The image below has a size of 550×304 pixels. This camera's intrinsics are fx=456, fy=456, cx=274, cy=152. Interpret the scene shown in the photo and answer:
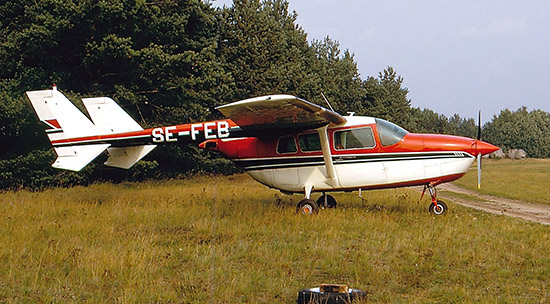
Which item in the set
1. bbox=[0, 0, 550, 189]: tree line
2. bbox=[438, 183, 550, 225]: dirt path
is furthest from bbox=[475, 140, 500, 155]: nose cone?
bbox=[0, 0, 550, 189]: tree line

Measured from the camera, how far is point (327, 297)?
530 cm

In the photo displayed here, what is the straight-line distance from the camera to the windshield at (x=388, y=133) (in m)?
12.4

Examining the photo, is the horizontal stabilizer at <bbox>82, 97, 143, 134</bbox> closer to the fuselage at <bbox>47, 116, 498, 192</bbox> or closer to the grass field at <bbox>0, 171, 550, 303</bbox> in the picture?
the fuselage at <bbox>47, 116, 498, 192</bbox>

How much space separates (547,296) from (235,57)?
28.8 meters

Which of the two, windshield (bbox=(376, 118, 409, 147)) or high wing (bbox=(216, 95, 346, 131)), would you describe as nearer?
high wing (bbox=(216, 95, 346, 131))

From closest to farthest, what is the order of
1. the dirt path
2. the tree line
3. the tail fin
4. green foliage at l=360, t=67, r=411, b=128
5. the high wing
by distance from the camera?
1. the high wing
2. the dirt path
3. the tail fin
4. the tree line
5. green foliage at l=360, t=67, r=411, b=128

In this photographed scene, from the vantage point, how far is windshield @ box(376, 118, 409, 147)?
12.4 m

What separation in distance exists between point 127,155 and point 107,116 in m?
1.36

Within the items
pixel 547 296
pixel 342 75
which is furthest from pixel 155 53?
pixel 342 75

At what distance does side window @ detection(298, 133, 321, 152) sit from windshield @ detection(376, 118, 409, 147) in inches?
67.8

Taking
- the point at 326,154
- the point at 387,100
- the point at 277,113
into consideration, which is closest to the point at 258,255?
the point at 277,113

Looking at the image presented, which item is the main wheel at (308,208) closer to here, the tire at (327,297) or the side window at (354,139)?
the side window at (354,139)

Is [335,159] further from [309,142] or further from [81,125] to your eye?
[81,125]

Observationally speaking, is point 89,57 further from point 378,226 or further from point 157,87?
point 378,226
